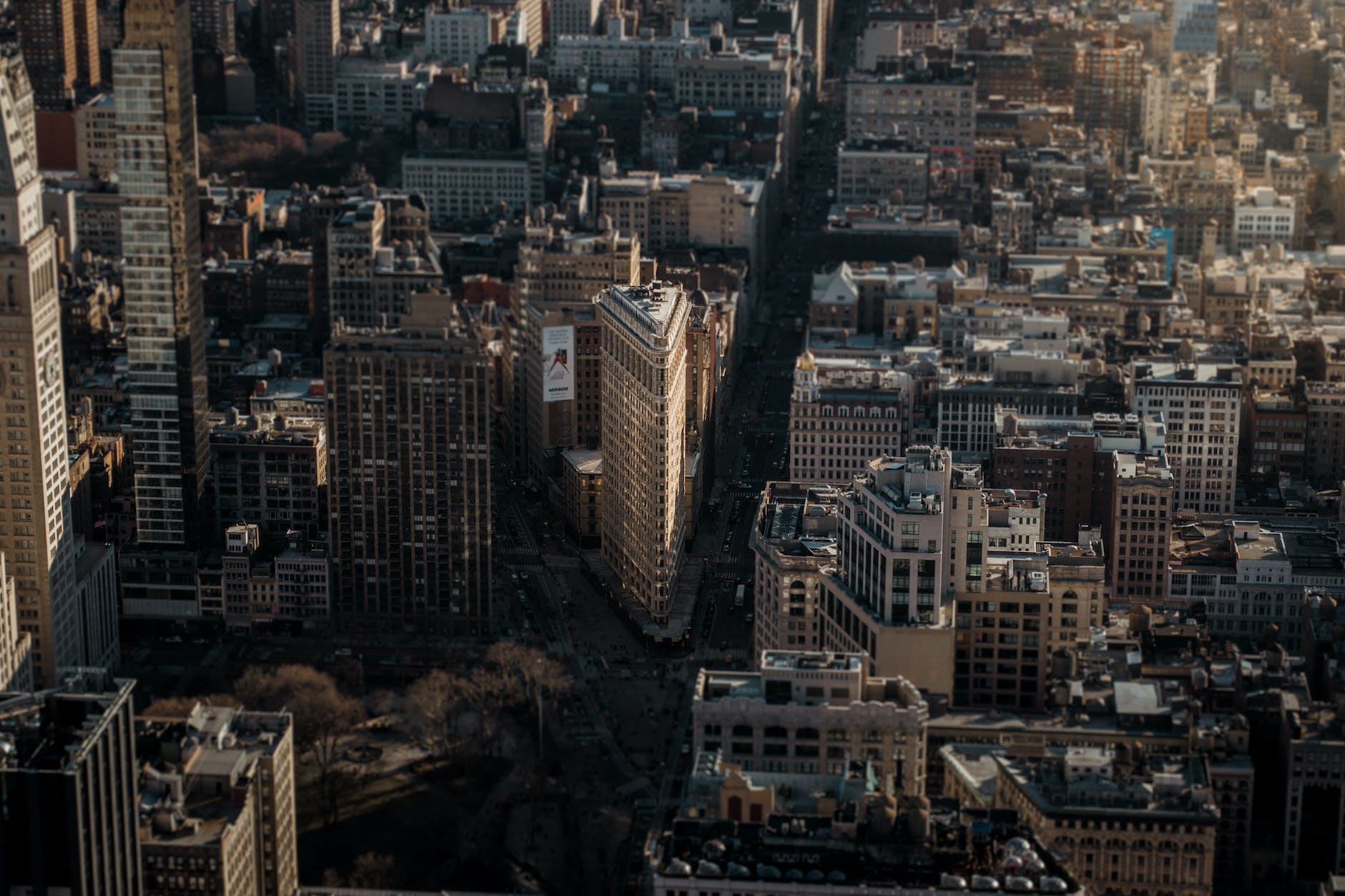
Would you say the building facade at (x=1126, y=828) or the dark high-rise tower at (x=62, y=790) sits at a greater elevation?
the dark high-rise tower at (x=62, y=790)

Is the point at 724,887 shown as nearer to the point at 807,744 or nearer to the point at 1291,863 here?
the point at 807,744

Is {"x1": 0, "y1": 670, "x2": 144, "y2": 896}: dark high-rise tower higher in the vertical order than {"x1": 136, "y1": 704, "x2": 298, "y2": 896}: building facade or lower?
higher

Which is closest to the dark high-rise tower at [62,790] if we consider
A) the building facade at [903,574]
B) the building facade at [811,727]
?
the building facade at [811,727]

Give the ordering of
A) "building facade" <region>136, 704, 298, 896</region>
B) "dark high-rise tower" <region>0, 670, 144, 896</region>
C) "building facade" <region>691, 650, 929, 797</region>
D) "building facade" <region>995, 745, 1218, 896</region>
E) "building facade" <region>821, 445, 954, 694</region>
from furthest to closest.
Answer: "building facade" <region>821, 445, 954, 694</region>
"building facade" <region>691, 650, 929, 797</region>
"building facade" <region>136, 704, 298, 896</region>
"building facade" <region>995, 745, 1218, 896</region>
"dark high-rise tower" <region>0, 670, 144, 896</region>

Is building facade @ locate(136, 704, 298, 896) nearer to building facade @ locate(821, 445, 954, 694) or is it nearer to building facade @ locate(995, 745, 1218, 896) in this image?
building facade @ locate(821, 445, 954, 694)

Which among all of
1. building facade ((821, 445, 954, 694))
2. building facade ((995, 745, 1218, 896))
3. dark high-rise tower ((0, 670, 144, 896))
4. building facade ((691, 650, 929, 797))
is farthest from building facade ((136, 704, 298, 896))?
building facade ((995, 745, 1218, 896))

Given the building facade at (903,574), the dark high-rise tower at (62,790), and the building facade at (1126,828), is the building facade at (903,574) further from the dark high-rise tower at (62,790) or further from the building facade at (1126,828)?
the dark high-rise tower at (62,790)

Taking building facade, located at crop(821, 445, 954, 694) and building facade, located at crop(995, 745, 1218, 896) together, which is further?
building facade, located at crop(821, 445, 954, 694)

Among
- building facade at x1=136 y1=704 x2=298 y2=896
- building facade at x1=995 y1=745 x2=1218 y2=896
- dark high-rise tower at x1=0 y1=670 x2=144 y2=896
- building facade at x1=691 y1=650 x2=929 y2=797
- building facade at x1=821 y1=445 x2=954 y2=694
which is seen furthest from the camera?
building facade at x1=821 y1=445 x2=954 y2=694

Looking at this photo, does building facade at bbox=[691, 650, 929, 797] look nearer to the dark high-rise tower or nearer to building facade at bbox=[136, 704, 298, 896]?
building facade at bbox=[136, 704, 298, 896]

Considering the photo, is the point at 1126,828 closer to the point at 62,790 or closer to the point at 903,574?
the point at 903,574

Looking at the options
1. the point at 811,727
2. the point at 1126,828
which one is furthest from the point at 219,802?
the point at 1126,828
